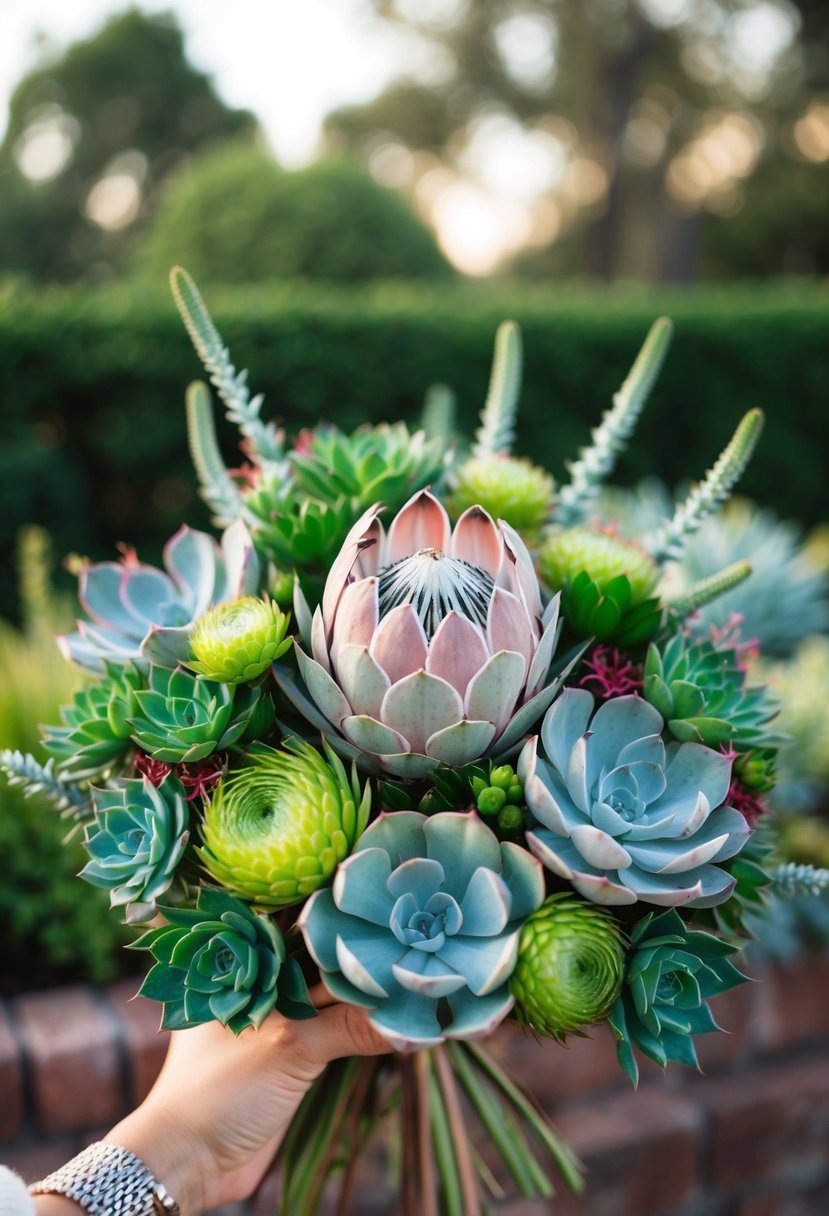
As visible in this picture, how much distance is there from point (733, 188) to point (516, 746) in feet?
56.2

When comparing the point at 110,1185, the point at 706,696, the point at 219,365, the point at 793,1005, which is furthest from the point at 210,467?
the point at 793,1005

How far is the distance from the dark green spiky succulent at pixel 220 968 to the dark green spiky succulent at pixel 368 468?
329 millimetres

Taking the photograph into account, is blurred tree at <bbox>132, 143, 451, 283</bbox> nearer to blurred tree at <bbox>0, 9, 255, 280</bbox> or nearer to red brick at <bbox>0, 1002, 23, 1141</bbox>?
red brick at <bbox>0, 1002, 23, 1141</bbox>

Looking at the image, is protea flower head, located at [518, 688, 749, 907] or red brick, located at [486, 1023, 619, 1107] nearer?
protea flower head, located at [518, 688, 749, 907]

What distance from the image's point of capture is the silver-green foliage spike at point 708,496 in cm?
83

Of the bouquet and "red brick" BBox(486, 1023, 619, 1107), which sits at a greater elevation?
the bouquet

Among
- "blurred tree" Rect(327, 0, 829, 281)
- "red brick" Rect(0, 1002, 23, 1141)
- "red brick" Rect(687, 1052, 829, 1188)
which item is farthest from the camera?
"blurred tree" Rect(327, 0, 829, 281)

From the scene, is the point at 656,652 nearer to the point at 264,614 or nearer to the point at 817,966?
the point at 264,614

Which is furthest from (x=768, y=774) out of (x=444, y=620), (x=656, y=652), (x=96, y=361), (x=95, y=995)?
(x=96, y=361)

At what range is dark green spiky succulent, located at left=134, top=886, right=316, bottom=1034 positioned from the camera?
66 cm

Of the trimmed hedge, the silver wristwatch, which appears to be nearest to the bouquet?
the silver wristwatch

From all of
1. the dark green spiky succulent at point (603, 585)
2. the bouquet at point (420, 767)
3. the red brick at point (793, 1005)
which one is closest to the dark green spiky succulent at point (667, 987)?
A: the bouquet at point (420, 767)

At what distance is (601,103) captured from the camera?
452 inches

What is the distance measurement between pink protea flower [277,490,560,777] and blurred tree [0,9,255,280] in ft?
41.7
